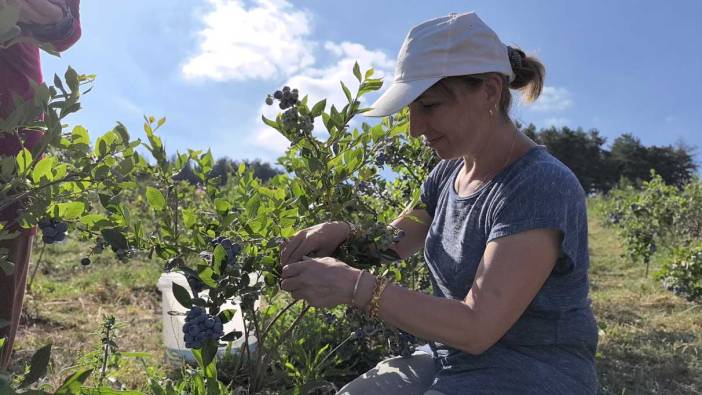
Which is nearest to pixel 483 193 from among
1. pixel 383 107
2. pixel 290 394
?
pixel 383 107

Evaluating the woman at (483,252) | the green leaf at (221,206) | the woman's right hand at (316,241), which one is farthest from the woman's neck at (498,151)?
the green leaf at (221,206)

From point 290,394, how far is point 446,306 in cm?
74

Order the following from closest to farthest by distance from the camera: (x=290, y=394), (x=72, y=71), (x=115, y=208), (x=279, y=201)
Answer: (x=72, y=71) → (x=115, y=208) → (x=279, y=201) → (x=290, y=394)

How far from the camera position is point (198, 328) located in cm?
113

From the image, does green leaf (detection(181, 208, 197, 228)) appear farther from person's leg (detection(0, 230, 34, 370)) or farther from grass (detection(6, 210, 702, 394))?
grass (detection(6, 210, 702, 394))

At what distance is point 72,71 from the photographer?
1.07m

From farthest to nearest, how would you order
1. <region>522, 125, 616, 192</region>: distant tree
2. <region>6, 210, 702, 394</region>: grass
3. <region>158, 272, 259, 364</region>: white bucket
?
<region>522, 125, 616, 192</region>: distant tree < <region>6, 210, 702, 394</region>: grass < <region>158, 272, 259, 364</region>: white bucket

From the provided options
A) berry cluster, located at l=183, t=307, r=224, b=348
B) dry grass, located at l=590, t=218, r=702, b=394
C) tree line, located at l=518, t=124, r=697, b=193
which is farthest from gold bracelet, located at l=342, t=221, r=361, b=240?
tree line, located at l=518, t=124, r=697, b=193

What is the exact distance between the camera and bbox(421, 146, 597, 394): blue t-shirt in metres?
1.26

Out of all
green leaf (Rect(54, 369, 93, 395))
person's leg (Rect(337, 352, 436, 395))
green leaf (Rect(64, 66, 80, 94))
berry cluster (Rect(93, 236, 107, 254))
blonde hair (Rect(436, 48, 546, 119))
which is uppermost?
blonde hair (Rect(436, 48, 546, 119))

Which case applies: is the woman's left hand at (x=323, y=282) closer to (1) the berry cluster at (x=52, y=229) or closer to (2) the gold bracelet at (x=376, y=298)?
(2) the gold bracelet at (x=376, y=298)

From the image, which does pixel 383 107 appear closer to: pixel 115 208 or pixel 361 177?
pixel 361 177

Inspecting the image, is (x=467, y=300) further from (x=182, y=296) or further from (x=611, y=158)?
(x=611, y=158)

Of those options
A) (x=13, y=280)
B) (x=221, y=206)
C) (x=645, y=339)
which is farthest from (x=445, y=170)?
(x=645, y=339)
